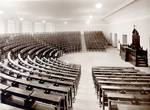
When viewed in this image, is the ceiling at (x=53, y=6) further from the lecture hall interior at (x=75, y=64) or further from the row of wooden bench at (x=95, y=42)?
the row of wooden bench at (x=95, y=42)

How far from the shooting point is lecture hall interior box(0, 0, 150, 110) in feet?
11.6

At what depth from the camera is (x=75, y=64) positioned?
979 centimetres

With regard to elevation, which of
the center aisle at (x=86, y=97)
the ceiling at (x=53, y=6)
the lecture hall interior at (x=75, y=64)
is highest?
the ceiling at (x=53, y=6)

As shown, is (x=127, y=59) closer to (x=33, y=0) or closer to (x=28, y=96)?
(x=33, y=0)

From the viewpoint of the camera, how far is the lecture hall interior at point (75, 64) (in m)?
3.54

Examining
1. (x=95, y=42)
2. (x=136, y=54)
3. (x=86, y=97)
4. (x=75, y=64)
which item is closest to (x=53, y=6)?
(x=75, y=64)

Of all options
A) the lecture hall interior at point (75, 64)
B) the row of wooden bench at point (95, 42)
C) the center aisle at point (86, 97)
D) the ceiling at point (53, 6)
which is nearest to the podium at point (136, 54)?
the lecture hall interior at point (75, 64)

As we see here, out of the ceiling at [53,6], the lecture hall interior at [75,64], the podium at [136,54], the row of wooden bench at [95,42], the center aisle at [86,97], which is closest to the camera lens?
the lecture hall interior at [75,64]

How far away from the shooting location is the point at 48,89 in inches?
142

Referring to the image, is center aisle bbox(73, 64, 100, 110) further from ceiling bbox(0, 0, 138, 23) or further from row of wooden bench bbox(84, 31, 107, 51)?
row of wooden bench bbox(84, 31, 107, 51)

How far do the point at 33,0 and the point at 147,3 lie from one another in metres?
5.47

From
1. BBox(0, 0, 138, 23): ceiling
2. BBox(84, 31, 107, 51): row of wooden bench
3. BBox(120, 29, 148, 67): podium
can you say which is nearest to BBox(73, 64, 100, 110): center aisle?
BBox(120, 29, 148, 67): podium

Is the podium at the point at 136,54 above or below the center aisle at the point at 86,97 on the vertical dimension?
above

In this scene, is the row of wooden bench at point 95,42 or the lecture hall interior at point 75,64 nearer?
the lecture hall interior at point 75,64
